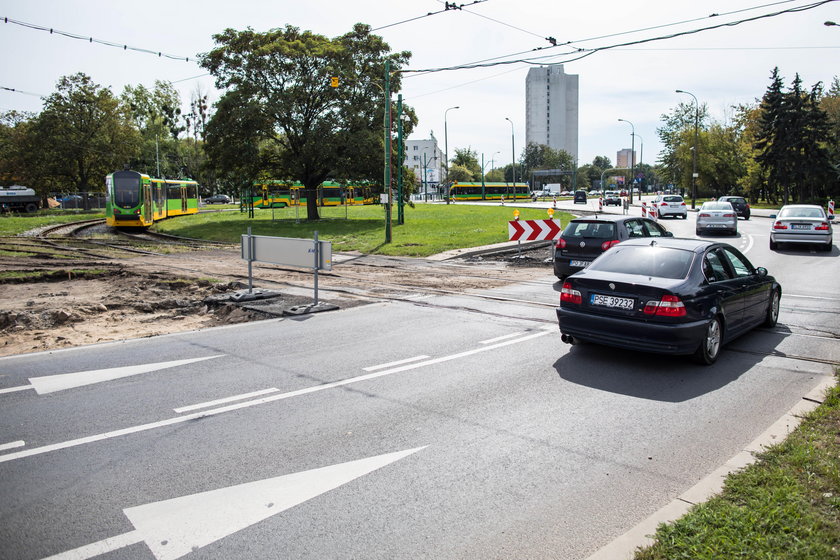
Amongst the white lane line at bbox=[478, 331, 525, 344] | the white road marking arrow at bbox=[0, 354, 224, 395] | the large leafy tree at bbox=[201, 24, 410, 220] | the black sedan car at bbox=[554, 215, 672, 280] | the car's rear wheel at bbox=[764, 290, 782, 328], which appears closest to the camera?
the white road marking arrow at bbox=[0, 354, 224, 395]

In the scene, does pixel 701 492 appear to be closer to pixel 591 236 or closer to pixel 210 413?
pixel 210 413

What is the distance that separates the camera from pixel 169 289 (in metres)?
13.5

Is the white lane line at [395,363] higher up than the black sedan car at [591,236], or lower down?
lower down

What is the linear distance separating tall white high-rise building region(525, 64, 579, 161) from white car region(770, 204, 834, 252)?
168670 millimetres

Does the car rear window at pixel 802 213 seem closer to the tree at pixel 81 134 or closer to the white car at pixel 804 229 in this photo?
the white car at pixel 804 229

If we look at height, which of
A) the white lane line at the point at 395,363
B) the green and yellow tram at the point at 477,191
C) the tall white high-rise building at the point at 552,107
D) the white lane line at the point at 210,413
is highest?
the tall white high-rise building at the point at 552,107

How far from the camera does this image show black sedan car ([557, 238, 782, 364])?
6875mm

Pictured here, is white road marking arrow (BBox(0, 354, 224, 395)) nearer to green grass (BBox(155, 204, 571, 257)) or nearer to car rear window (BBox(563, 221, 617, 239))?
car rear window (BBox(563, 221, 617, 239))

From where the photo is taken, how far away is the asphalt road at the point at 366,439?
3.62 metres

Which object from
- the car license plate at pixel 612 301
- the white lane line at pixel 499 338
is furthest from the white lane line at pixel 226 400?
the car license plate at pixel 612 301

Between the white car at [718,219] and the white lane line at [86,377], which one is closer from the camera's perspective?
the white lane line at [86,377]

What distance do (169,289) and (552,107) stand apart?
185833 millimetres

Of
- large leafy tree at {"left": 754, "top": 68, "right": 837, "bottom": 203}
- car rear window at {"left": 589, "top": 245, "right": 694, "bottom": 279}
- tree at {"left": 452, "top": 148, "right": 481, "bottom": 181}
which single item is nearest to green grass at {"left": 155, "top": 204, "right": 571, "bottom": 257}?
car rear window at {"left": 589, "top": 245, "right": 694, "bottom": 279}

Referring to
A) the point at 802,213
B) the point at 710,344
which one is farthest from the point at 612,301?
the point at 802,213
